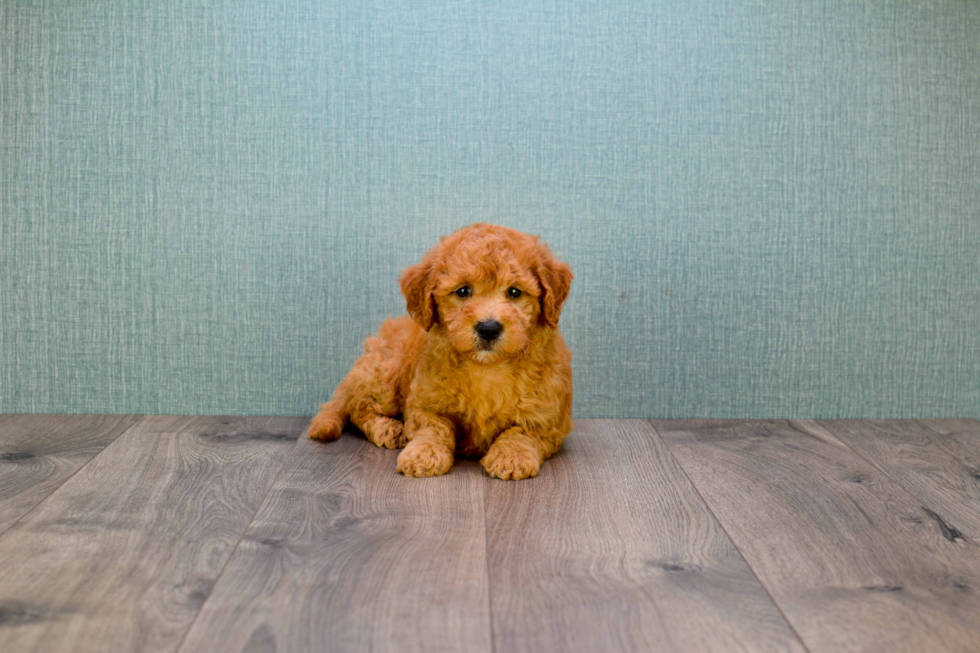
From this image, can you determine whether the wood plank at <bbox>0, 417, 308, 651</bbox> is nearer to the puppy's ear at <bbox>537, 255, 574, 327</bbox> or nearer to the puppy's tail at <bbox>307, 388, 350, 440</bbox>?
the puppy's tail at <bbox>307, 388, 350, 440</bbox>

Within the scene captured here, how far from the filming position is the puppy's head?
6.61ft

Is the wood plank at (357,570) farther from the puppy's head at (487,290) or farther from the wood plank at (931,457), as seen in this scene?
the wood plank at (931,457)

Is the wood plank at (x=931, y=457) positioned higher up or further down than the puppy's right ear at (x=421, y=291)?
further down

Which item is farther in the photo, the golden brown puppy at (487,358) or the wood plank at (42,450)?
the golden brown puppy at (487,358)

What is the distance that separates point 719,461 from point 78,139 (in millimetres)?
2094

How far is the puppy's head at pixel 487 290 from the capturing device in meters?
2.01

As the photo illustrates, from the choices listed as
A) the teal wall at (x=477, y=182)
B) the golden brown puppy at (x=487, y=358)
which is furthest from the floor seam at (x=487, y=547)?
the teal wall at (x=477, y=182)

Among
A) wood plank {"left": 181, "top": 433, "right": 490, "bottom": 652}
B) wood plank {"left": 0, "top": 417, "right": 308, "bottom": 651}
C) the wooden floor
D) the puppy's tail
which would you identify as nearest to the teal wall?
the puppy's tail

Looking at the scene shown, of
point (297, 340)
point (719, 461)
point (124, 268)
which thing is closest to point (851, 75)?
point (719, 461)

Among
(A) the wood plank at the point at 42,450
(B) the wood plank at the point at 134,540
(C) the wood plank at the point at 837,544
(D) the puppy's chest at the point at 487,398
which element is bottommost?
(A) the wood plank at the point at 42,450

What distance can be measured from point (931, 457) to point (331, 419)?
1.66 meters

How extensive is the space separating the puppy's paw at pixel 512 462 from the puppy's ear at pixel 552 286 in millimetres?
324

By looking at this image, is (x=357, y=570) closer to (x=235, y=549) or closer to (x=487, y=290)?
(x=235, y=549)

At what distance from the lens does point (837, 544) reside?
1699mm
